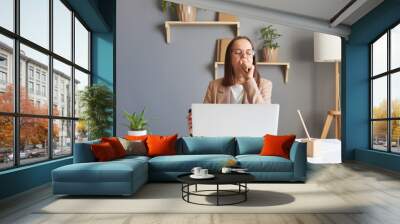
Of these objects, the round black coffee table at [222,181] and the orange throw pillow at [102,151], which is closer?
the round black coffee table at [222,181]

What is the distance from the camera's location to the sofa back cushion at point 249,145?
5766mm

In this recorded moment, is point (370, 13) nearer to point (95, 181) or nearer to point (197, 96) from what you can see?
point (197, 96)

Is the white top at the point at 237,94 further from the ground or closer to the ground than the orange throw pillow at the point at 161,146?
further from the ground

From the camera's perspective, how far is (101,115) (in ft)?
25.0

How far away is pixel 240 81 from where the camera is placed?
26.2 feet

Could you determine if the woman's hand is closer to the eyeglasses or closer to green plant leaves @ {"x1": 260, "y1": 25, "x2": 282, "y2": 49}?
the eyeglasses

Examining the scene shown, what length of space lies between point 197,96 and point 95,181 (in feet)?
17.2

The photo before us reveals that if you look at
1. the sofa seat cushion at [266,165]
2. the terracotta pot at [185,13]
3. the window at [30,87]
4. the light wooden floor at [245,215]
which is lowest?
the light wooden floor at [245,215]

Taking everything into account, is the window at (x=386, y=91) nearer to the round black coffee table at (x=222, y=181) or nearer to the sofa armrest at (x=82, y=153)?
the round black coffee table at (x=222, y=181)

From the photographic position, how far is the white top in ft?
25.8

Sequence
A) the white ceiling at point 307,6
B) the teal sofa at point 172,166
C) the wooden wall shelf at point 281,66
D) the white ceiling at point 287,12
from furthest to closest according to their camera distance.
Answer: the wooden wall shelf at point 281,66
the white ceiling at point 287,12
the white ceiling at point 307,6
the teal sofa at point 172,166

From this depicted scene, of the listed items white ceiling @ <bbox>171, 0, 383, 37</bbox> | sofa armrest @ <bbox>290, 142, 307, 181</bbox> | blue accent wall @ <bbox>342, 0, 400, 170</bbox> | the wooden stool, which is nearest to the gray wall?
white ceiling @ <bbox>171, 0, 383, 37</bbox>

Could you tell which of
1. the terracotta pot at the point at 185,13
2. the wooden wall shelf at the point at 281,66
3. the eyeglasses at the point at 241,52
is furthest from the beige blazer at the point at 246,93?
the terracotta pot at the point at 185,13

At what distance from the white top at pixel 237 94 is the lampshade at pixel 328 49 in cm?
218
